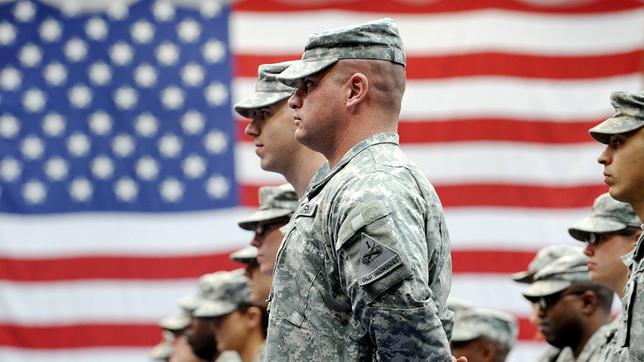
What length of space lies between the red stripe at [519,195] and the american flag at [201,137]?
1 centimetres

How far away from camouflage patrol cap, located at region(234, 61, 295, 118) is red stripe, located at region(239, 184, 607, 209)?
528cm

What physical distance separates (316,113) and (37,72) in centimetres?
799

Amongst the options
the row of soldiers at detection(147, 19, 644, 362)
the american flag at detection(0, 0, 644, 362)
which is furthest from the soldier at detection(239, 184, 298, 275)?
the american flag at detection(0, 0, 644, 362)

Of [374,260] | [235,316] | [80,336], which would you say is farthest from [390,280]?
[80,336]

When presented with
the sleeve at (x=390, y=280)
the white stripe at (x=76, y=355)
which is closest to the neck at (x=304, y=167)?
the sleeve at (x=390, y=280)

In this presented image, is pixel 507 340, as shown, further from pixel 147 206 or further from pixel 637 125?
pixel 147 206

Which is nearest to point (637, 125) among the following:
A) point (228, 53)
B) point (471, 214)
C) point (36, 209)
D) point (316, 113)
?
point (316, 113)

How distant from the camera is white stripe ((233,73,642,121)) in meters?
10.3

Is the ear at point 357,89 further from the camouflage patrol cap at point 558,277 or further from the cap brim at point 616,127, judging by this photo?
the camouflage patrol cap at point 558,277

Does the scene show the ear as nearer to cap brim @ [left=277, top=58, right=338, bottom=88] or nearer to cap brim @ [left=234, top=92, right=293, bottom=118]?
cap brim @ [left=277, top=58, right=338, bottom=88]

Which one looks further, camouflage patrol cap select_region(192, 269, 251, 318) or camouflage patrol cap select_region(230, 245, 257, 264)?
camouflage patrol cap select_region(192, 269, 251, 318)

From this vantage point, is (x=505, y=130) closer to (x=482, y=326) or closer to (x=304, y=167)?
(x=482, y=326)

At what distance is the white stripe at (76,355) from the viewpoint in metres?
10.6

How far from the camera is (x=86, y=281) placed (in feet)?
35.0
